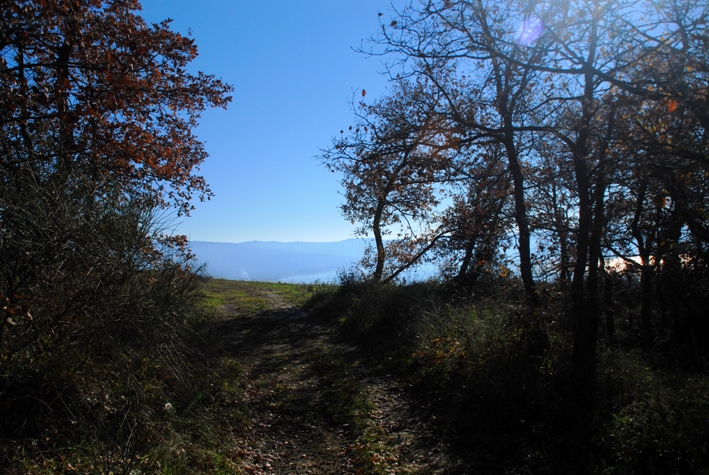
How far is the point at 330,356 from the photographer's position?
30.7 ft

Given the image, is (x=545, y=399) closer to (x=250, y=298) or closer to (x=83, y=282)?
(x=83, y=282)

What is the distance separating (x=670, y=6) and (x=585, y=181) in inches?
90.2

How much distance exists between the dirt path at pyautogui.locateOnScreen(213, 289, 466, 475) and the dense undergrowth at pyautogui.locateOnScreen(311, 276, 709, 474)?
49 centimetres

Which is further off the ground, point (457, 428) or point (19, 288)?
point (19, 288)

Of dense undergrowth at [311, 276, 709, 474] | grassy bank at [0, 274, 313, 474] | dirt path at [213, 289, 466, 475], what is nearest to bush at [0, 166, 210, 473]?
grassy bank at [0, 274, 313, 474]

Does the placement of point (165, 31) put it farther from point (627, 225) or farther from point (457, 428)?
point (627, 225)

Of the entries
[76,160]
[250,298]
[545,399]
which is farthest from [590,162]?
[250,298]

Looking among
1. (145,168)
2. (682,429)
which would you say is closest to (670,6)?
(682,429)

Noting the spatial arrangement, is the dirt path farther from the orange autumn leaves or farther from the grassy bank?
the orange autumn leaves

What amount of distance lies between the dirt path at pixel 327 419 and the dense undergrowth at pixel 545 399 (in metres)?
0.49

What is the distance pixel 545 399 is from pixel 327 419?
3047 millimetres

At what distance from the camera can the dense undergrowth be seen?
13.3ft

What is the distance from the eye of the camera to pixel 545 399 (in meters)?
5.37

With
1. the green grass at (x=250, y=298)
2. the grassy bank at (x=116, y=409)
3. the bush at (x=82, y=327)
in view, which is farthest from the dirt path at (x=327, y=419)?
the green grass at (x=250, y=298)
